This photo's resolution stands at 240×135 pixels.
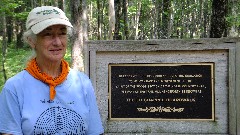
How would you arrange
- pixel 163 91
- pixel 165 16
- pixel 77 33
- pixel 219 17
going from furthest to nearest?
1. pixel 165 16
2. pixel 77 33
3. pixel 219 17
4. pixel 163 91

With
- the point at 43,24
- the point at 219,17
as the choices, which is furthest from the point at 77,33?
the point at 43,24

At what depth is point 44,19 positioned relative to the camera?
2.08 meters

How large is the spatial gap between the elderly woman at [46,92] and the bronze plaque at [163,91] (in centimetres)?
217

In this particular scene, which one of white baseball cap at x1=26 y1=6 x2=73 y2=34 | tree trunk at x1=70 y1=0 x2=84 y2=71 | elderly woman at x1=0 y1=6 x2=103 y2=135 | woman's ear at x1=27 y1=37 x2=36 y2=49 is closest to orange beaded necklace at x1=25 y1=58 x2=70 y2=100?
elderly woman at x1=0 y1=6 x2=103 y2=135

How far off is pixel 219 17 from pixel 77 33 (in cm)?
450

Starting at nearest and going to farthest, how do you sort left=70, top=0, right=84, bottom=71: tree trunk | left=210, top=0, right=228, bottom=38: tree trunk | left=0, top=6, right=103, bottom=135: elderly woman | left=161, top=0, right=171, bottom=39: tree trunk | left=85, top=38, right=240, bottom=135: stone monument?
left=0, top=6, right=103, bottom=135: elderly woman
left=85, top=38, right=240, bottom=135: stone monument
left=210, top=0, right=228, bottom=38: tree trunk
left=70, top=0, right=84, bottom=71: tree trunk
left=161, top=0, right=171, bottom=39: tree trunk

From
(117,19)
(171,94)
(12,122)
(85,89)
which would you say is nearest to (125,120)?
(171,94)

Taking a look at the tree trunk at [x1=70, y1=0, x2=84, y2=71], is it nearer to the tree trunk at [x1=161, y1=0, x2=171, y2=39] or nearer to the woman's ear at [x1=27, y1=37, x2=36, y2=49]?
the tree trunk at [x1=161, y1=0, x2=171, y2=39]

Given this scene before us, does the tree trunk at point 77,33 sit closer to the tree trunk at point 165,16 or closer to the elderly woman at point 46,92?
the tree trunk at point 165,16

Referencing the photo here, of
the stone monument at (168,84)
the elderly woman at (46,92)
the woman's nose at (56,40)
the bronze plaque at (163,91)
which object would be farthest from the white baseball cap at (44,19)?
the bronze plaque at (163,91)

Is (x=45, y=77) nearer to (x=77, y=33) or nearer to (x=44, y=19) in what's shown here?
(x=44, y=19)

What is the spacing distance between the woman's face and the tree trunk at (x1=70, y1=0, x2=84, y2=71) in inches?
302

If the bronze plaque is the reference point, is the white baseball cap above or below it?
above

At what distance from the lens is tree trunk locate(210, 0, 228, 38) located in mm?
6641
